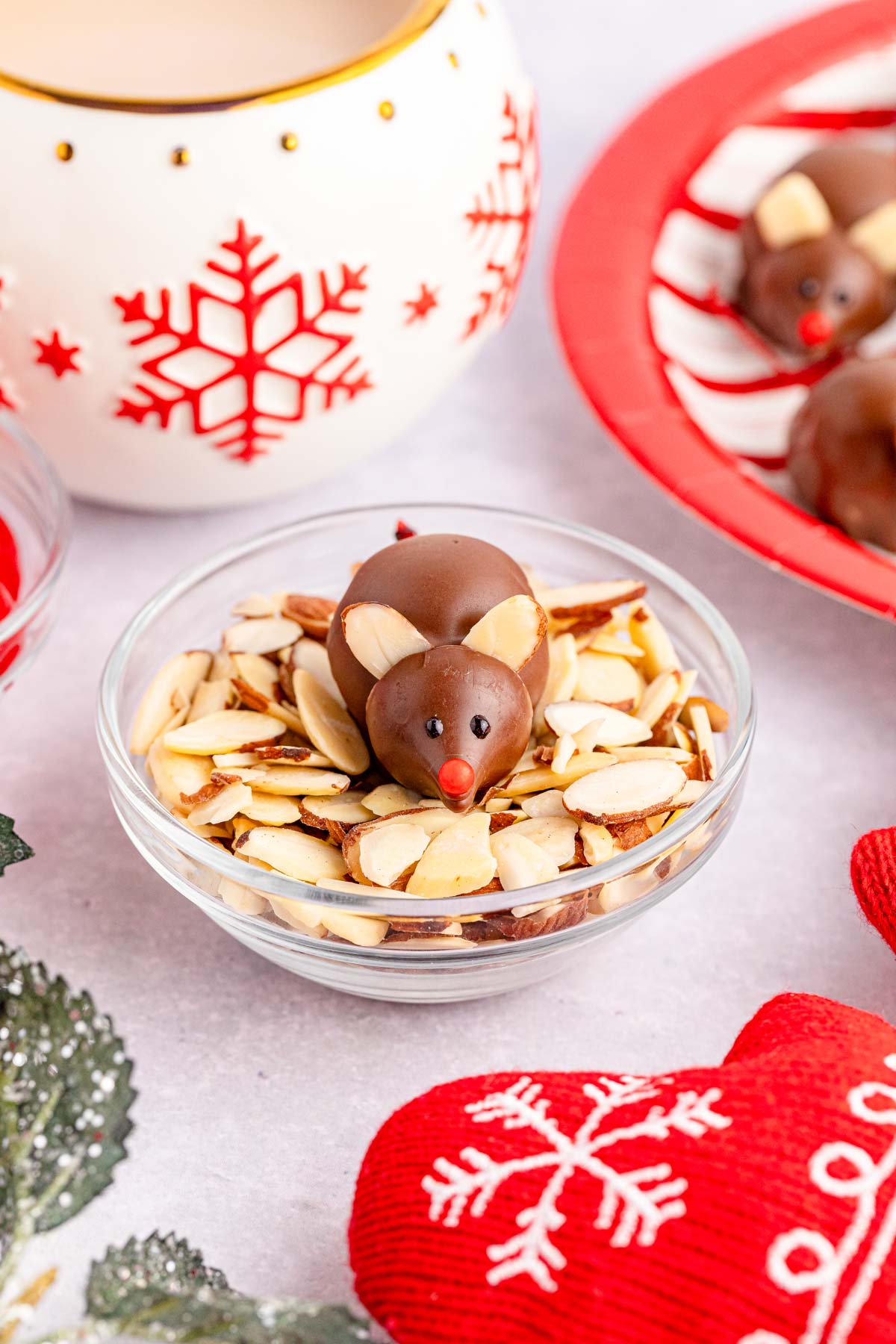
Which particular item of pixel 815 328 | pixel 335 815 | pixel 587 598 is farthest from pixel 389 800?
pixel 815 328

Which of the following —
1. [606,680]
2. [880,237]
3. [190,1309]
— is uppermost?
[880,237]

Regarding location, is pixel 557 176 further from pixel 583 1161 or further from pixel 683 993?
pixel 583 1161

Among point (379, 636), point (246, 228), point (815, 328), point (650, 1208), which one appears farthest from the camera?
point (815, 328)

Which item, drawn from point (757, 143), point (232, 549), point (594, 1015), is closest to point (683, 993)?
point (594, 1015)

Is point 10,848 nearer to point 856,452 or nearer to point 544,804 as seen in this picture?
point 544,804

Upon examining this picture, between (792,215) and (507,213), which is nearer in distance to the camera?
(507,213)

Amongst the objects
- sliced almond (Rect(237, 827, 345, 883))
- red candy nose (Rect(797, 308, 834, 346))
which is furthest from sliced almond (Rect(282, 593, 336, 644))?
red candy nose (Rect(797, 308, 834, 346))
